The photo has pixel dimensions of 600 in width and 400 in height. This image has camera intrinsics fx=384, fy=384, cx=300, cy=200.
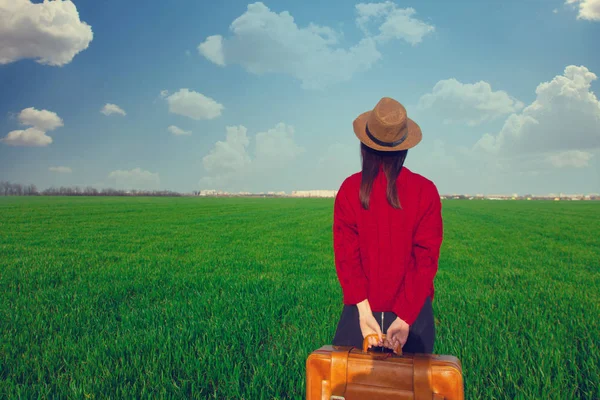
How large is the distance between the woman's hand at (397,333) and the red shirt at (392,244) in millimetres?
43

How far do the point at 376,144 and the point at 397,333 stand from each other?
1189 mm

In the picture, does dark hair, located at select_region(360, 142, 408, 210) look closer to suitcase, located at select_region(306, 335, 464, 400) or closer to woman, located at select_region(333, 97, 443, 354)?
woman, located at select_region(333, 97, 443, 354)

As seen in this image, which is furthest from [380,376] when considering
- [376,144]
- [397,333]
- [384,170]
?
[376,144]

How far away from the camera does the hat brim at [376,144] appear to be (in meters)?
2.32

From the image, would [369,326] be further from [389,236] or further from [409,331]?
[389,236]

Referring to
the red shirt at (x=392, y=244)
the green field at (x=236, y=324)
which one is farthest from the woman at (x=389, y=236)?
the green field at (x=236, y=324)

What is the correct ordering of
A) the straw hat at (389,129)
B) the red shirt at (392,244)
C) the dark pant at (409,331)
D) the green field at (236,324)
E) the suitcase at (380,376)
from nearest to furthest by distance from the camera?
the suitcase at (380,376) < the straw hat at (389,129) < the red shirt at (392,244) < the dark pant at (409,331) < the green field at (236,324)

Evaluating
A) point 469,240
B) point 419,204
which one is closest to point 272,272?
point 419,204

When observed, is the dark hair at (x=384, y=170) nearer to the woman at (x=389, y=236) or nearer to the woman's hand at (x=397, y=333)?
the woman at (x=389, y=236)

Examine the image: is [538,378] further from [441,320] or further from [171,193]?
[171,193]

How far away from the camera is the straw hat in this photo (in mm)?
2281

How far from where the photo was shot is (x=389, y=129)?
89.7 inches

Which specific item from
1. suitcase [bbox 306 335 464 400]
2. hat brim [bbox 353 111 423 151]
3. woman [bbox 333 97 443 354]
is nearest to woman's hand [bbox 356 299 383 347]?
woman [bbox 333 97 443 354]

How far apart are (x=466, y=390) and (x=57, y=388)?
3634 millimetres
